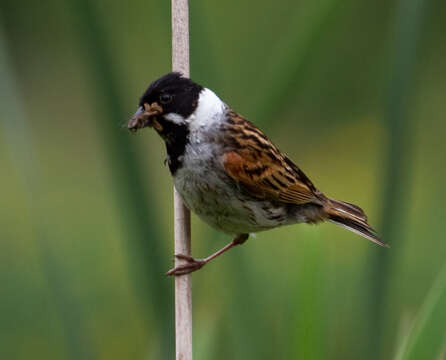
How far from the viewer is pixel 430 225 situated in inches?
138

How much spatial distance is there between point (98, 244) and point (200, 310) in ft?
6.13

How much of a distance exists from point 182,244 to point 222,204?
0.93 feet

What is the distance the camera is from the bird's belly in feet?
7.63

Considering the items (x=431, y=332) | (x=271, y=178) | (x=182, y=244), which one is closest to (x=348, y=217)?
(x=271, y=178)

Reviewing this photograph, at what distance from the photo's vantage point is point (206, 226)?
2.53 meters

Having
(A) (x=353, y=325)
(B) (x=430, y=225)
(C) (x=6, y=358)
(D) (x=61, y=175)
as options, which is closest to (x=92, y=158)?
(D) (x=61, y=175)

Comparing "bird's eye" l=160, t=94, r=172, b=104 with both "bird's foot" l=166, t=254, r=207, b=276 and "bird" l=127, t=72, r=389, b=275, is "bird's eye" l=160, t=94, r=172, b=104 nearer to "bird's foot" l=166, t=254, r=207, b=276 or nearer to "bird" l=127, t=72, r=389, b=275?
"bird" l=127, t=72, r=389, b=275

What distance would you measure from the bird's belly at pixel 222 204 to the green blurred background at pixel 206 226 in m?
0.09

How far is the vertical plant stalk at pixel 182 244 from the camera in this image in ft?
6.57

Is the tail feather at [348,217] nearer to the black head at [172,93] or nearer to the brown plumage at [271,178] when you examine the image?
the brown plumage at [271,178]

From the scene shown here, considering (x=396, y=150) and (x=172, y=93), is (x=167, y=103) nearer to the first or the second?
(x=172, y=93)

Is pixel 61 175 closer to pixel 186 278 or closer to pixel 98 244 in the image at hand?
pixel 98 244

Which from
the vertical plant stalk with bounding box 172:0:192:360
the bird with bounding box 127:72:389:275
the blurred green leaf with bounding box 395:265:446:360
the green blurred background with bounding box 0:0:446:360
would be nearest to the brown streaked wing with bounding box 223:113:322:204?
the bird with bounding box 127:72:389:275

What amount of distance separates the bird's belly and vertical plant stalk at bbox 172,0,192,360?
0.16 meters
